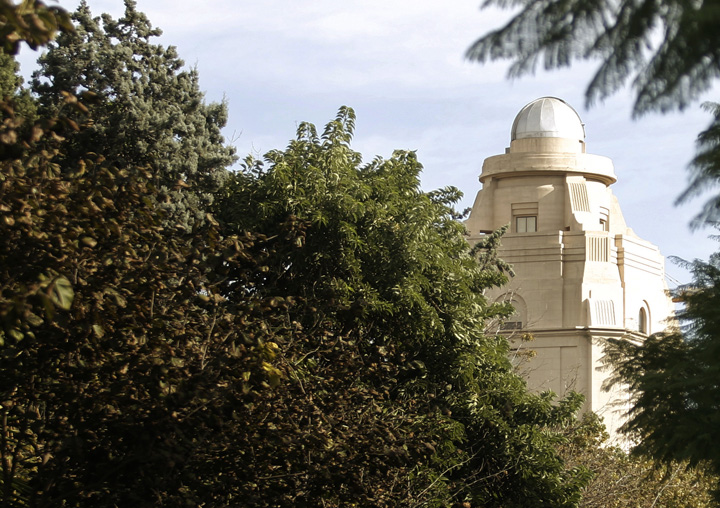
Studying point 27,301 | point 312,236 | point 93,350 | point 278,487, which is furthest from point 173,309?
point 312,236

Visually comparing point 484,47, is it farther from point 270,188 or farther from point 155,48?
point 155,48

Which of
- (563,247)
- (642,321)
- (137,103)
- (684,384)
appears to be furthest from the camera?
(642,321)

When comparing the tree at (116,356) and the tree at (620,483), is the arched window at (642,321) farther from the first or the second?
the tree at (116,356)

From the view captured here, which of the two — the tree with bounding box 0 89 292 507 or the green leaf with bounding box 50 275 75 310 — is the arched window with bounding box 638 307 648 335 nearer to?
the tree with bounding box 0 89 292 507

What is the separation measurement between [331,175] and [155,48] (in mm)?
5626

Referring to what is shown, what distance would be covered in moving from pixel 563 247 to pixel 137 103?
3698 centimetres

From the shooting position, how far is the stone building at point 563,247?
53531 mm

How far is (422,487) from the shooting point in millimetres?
15508

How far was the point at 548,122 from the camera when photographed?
55.8 metres

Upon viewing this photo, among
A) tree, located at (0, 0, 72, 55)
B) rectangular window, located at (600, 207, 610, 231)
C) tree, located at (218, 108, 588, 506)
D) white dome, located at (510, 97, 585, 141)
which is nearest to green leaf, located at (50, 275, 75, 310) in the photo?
tree, located at (0, 0, 72, 55)

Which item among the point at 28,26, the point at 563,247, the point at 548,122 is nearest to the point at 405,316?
the point at 28,26

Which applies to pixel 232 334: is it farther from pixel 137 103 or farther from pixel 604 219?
pixel 604 219

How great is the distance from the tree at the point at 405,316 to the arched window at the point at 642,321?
3773 cm

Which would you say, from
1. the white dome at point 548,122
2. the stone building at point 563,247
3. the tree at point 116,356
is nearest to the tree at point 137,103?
the tree at point 116,356
